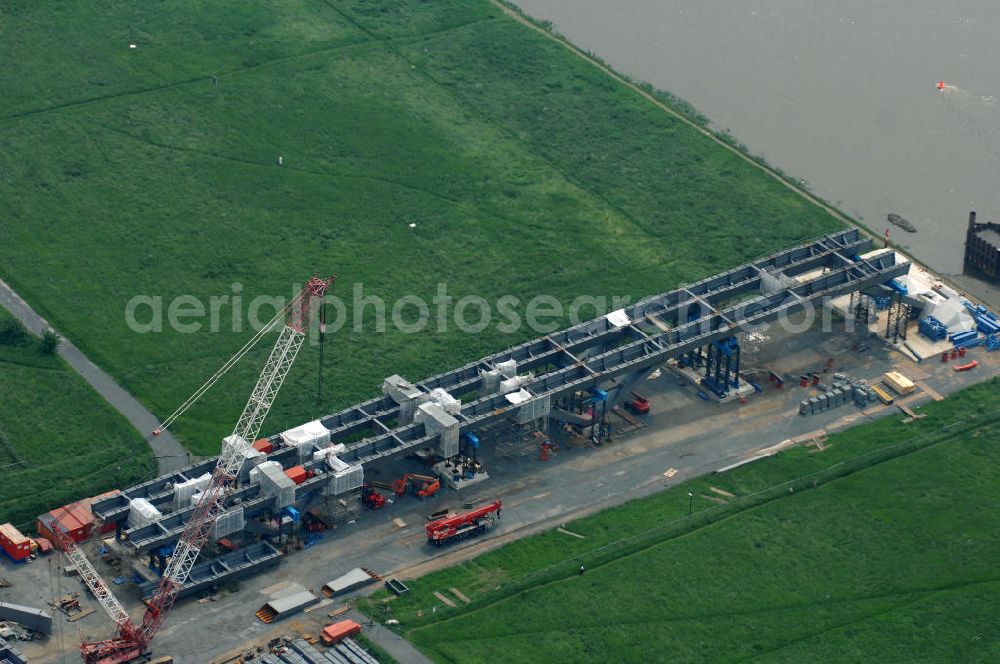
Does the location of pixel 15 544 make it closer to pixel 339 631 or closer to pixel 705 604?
pixel 339 631

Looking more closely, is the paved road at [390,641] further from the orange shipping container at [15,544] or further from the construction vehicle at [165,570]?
the orange shipping container at [15,544]

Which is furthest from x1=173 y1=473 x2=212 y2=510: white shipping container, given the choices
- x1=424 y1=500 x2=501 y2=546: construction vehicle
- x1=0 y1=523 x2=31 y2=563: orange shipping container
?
x1=424 y1=500 x2=501 y2=546: construction vehicle

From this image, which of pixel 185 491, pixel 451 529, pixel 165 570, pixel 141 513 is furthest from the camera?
pixel 451 529

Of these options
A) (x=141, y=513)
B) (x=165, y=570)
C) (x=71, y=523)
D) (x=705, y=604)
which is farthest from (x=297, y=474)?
(x=705, y=604)

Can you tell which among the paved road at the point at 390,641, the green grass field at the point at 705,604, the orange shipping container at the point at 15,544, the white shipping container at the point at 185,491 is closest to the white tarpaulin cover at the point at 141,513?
the white shipping container at the point at 185,491

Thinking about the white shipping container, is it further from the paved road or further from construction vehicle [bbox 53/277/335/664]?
the paved road

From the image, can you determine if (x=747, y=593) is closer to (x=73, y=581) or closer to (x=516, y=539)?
(x=516, y=539)

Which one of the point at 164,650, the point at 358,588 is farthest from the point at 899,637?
the point at 164,650

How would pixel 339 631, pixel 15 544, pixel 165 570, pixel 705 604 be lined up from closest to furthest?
1. pixel 339 631
2. pixel 165 570
3. pixel 705 604
4. pixel 15 544
